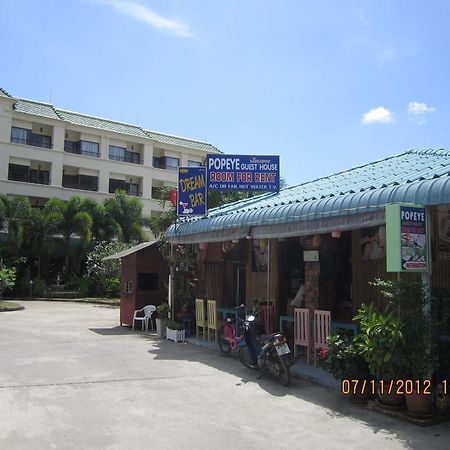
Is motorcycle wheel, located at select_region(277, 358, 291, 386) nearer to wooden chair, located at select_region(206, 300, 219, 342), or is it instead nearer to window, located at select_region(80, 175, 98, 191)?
wooden chair, located at select_region(206, 300, 219, 342)

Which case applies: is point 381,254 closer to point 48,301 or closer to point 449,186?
point 449,186

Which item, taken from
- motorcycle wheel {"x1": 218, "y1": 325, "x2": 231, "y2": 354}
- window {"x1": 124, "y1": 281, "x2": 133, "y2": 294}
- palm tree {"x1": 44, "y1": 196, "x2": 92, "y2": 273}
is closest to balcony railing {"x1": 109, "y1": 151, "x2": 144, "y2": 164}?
palm tree {"x1": 44, "y1": 196, "x2": 92, "y2": 273}

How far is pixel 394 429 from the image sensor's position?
5539 millimetres

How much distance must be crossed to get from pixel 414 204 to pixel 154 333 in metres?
9.78

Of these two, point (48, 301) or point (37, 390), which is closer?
point (37, 390)

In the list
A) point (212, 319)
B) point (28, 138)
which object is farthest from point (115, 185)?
point (212, 319)

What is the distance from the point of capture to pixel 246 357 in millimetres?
8773

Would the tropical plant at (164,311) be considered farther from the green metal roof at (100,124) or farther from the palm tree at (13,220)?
the green metal roof at (100,124)

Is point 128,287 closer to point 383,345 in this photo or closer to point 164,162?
point 383,345

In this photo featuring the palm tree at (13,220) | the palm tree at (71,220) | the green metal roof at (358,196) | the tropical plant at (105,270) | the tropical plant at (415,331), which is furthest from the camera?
the palm tree at (71,220)

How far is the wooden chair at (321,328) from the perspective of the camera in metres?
8.33

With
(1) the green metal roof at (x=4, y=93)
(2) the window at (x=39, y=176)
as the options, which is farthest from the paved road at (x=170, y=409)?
(1) the green metal roof at (x=4, y=93)

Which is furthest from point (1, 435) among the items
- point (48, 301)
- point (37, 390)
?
point (48, 301)
